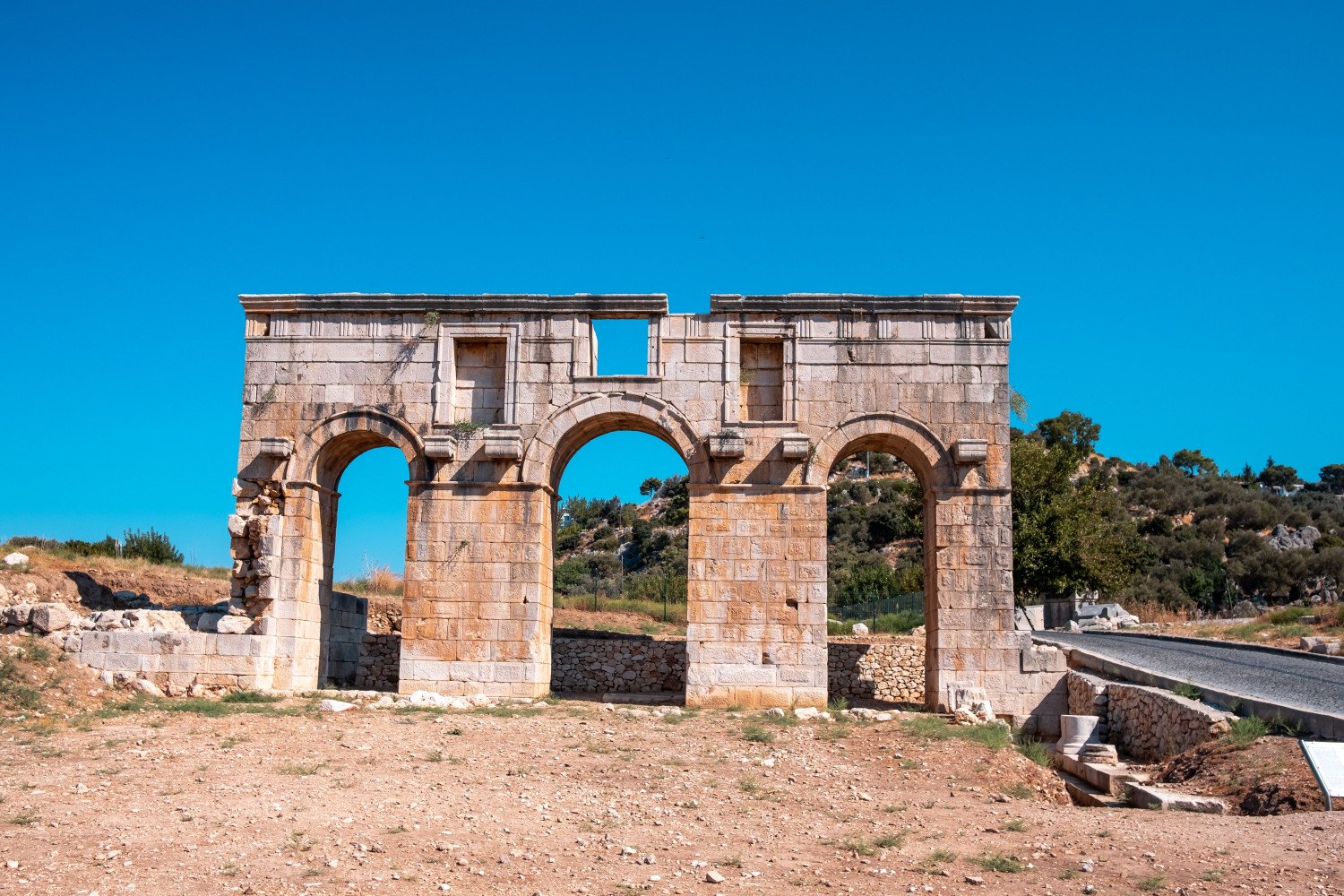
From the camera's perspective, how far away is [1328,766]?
889cm

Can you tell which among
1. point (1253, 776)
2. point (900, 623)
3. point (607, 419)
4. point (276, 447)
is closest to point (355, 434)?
point (276, 447)

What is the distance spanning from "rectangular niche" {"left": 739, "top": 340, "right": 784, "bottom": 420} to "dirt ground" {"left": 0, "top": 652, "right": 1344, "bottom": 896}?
17.0 ft

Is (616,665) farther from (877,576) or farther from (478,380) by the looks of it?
(877,576)

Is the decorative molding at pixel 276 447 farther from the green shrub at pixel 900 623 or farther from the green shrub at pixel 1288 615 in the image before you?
the green shrub at pixel 1288 615

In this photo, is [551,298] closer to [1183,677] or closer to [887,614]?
[1183,677]

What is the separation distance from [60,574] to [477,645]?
32.7 feet

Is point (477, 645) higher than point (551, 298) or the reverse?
the reverse

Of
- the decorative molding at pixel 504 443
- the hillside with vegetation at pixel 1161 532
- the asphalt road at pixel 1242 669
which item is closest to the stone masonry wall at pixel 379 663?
the decorative molding at pixel 504 443

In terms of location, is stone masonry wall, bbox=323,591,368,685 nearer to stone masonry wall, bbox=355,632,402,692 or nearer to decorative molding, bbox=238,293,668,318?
stone masonry wall, bbox=355,632,402,692

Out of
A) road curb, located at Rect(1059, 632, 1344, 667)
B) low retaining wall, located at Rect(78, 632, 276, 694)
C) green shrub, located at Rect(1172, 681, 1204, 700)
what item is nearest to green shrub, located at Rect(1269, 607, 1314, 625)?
road curb, located at Rect(1059, 632, 1344, 667)

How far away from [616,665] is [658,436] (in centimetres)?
510

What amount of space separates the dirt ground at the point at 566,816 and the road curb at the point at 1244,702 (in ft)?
6.91

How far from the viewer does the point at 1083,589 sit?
101ft

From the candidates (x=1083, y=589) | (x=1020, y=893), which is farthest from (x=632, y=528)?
(x=1020, y=893)
